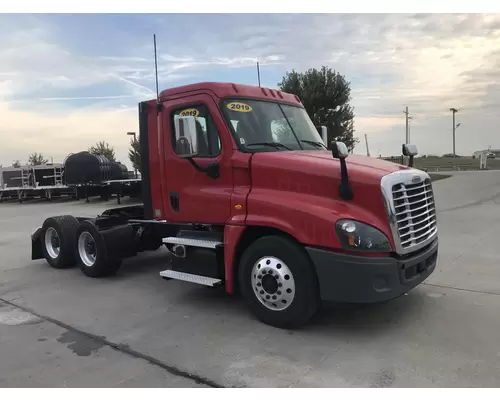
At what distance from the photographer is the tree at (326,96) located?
100ft

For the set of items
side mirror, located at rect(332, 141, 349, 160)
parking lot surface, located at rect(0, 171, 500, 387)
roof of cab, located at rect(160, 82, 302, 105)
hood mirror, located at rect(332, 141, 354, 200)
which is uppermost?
roof of cab, located at rect(160, 82, 302, 105)

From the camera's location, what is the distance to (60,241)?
7941mm

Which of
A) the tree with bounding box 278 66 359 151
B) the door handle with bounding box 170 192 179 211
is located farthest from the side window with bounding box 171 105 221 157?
the tree with bounding box 278 66 359 151

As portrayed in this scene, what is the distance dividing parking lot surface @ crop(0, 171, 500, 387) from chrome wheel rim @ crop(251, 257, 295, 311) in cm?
30

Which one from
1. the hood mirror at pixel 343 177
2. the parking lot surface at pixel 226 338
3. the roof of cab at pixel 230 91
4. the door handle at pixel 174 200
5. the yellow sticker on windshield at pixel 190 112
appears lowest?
the parking lot surface at pixel 226 338

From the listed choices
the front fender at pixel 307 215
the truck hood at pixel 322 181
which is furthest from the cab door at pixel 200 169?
the front fender at pixel 307 215

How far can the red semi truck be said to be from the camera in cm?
445

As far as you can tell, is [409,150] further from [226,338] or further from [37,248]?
[37,248]

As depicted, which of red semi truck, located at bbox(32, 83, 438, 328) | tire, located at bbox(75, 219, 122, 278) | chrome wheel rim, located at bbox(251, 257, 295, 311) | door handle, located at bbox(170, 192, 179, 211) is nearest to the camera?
red semi truck, located at bbox(32, 83, 438, 328)

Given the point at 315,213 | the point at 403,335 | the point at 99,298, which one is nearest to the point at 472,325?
the point at 403,335

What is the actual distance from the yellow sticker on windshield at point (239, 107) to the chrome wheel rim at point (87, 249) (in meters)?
3.43

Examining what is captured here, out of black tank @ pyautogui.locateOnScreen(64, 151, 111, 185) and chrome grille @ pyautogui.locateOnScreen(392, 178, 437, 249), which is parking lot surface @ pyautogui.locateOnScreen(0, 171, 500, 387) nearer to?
chrome grille @ pyautogui.locateOnScreen(392, 178, 437, 249)

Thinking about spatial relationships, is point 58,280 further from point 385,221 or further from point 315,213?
point 385,221

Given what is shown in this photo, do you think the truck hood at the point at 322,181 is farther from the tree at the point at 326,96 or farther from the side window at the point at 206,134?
the tree at the point at 326,96
